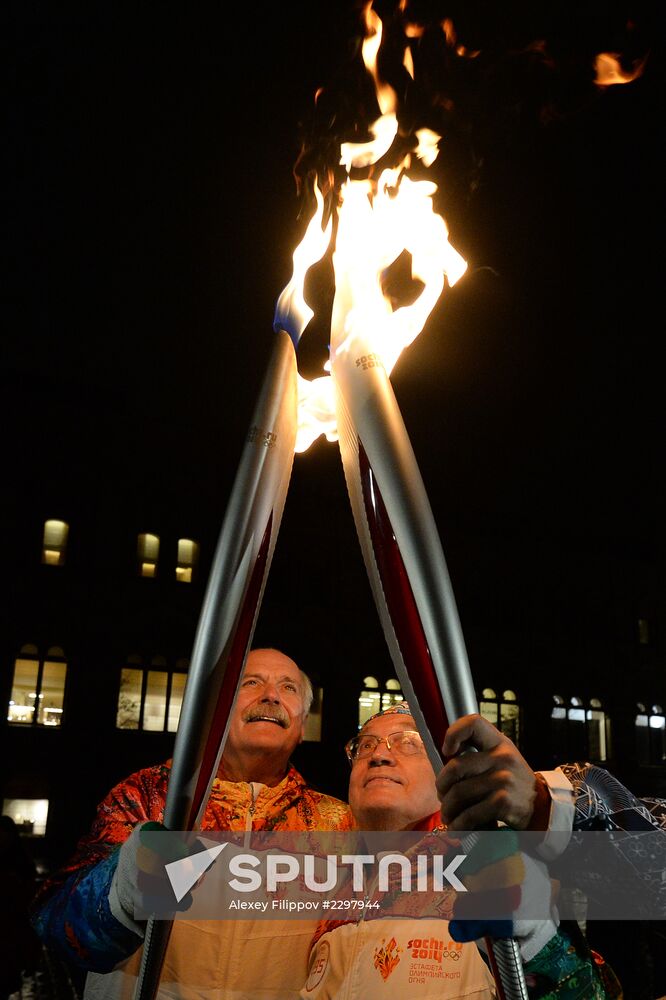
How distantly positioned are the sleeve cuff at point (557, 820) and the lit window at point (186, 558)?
21137 mm

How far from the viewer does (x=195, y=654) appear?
205cm

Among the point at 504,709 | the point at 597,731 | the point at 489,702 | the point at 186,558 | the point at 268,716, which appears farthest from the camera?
the point at 597,731

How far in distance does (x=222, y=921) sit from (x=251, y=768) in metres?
0.55

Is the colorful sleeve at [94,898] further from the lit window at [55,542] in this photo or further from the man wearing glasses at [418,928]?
the lit window at [55,542]

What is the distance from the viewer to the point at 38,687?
66.4 ft

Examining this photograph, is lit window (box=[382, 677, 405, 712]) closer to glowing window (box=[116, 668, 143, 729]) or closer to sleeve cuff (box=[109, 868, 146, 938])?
glowing window (box=[116, 668, 143, 729])

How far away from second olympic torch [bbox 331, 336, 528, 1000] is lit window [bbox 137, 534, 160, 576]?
20.5 meters

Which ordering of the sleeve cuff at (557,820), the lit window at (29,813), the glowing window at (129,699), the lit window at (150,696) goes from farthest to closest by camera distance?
the lit window at (150,696) → the glowing window at (129,699) → the lit window at (29,813) → the sleeve cuff at (557,820)

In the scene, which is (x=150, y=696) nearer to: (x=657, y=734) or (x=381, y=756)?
(x=657, y=734)

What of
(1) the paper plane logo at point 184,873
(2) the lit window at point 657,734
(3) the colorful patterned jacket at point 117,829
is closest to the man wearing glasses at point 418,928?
(3) the colorful patterned jacket at point 117,829

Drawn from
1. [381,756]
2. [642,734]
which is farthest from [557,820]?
[642,734]

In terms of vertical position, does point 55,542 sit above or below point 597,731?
above

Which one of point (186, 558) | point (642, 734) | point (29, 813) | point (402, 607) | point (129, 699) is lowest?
point (29, 813)

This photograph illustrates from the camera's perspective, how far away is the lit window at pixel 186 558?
22.6 metres
